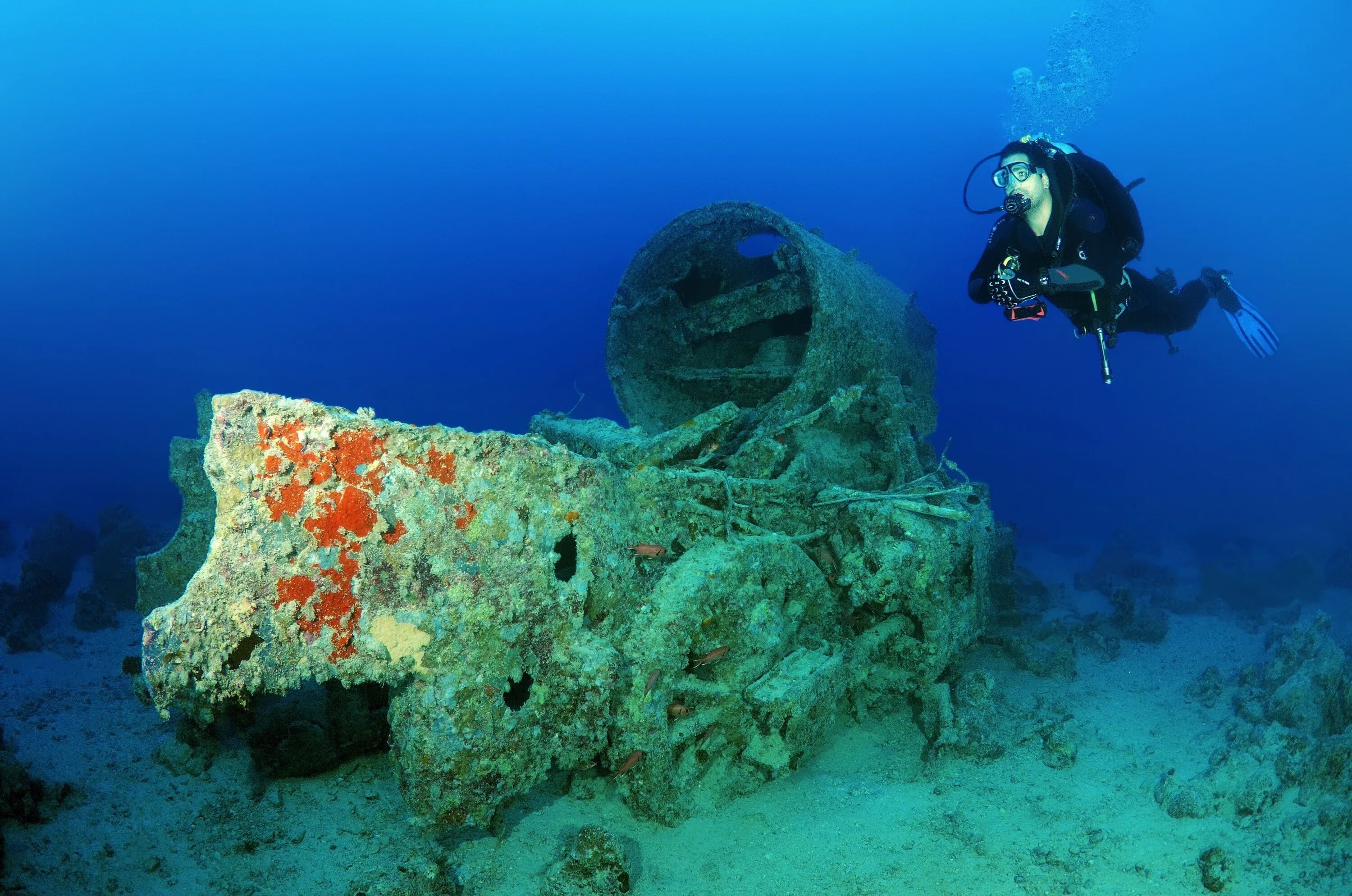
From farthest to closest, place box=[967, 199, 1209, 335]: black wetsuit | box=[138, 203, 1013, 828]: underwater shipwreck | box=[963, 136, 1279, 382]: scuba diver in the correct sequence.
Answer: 1. box=[967, 199, 1209, 335]: black wetsuit
2. box=[963, 136, 1279, 382]: scuba diver
3. box=[138, 203, 1013, 828]: underwater shipwreck

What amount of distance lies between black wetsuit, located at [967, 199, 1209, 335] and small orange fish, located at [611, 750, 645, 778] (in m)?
4.35

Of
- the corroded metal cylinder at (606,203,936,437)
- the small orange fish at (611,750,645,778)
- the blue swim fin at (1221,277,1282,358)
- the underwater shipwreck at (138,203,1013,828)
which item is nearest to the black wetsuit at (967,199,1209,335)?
the blue swim fin at (1221,277,1282,358)

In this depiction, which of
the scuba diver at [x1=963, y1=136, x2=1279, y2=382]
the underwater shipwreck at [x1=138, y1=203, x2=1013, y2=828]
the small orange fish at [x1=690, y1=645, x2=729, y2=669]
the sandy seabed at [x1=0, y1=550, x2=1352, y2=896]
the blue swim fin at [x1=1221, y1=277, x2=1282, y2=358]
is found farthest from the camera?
the blue swim fin at [x1=1221, y1=277, x2=1282, y2=358]

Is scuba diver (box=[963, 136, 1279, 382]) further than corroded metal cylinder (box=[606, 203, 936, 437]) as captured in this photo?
No

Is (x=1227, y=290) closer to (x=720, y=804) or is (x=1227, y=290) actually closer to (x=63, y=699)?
(x=720, y=804)

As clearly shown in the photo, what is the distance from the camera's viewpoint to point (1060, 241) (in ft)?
16.7

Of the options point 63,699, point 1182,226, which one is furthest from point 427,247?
point 63,699

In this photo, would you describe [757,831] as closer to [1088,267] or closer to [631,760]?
[631,760]

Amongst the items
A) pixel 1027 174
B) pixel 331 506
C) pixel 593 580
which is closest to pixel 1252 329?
pixel 1027 174

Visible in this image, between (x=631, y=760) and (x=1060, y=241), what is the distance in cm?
504

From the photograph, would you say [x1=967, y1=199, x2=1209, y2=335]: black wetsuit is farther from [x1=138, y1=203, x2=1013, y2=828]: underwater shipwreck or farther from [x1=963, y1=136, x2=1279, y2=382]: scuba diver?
[x1=138, y1=203, x2=1013, y2=828]: underwater shipwreck

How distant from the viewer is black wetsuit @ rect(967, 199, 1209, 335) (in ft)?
16.6

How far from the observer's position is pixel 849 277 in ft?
19.5

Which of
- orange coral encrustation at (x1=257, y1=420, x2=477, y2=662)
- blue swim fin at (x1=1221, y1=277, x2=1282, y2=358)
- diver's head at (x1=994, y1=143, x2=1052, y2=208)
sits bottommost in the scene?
orange coral encrustation at (x1=257, y1=420, x2=477, y2=662)
